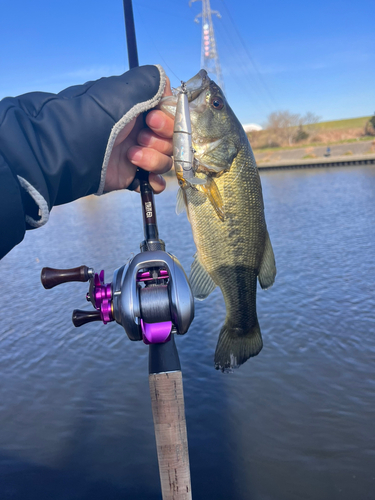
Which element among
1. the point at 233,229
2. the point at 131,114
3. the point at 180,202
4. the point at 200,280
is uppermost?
the point at 131,114

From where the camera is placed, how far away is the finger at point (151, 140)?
2.12 m

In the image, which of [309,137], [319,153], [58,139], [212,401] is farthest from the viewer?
[309,137]

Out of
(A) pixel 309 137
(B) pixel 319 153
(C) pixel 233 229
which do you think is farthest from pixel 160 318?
(A) pixel 309 137

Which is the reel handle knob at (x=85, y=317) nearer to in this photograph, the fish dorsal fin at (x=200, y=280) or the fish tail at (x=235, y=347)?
the fish dorsal fin at (x=200, y=280)

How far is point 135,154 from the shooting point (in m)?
2.15

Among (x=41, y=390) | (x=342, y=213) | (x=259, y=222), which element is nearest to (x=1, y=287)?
(x=41, y=390)

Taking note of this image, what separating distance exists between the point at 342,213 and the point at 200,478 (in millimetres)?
10901

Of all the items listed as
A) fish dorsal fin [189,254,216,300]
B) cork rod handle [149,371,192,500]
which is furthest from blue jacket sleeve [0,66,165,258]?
cork rod handle [149,371,192,500]

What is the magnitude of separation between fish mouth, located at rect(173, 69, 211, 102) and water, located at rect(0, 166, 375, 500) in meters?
2.85

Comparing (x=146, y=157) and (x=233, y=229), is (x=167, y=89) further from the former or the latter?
(x=233, y=229)

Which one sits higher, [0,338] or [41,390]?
[0,338]

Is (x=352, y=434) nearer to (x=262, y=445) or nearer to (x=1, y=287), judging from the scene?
(x=262, y=445)

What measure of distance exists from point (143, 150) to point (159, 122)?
201mm

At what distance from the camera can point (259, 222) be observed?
2.12 meters
